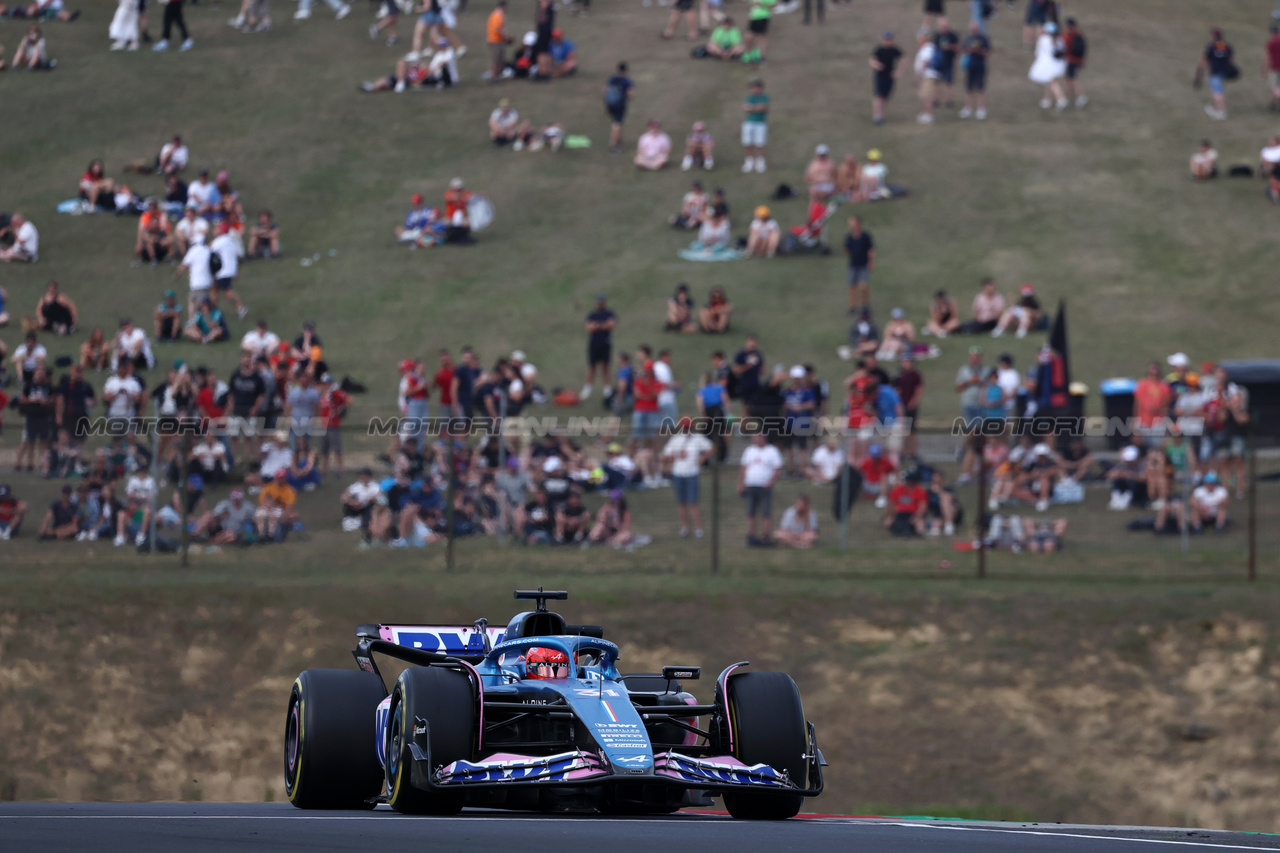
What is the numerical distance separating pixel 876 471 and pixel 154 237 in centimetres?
2144

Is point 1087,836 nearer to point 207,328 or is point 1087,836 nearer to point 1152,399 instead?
point 1152,399

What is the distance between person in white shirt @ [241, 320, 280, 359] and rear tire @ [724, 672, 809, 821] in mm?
20462

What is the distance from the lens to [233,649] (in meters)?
19.0

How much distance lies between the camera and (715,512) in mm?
20438

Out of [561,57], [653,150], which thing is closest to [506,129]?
[561,57]

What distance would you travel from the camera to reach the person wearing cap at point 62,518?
20734 mm

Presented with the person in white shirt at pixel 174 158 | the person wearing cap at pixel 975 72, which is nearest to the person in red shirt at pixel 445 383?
the person in white shirt at pixel 174 158

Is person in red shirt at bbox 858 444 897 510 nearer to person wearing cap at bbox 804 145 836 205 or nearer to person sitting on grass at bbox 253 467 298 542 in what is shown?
person sitting on grass at bbox 253 467 298 542

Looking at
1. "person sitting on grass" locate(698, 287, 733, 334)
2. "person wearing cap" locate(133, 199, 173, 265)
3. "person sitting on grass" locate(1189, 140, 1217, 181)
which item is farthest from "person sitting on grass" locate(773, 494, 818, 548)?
"person sitting on grass" locate(1189, 140, 1217, 181)

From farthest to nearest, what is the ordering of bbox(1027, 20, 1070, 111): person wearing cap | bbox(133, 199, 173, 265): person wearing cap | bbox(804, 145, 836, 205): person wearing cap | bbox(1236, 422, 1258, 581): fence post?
bbox(1027, 20, 1070, 111): person wearing cap → bbox(133, 199, 173, 265): person wearing cap → bbox(804, 145, 836, 205): person wearing cap → bbox(1236, 422, 1258, 581): fence post

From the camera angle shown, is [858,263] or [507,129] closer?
[858,263]

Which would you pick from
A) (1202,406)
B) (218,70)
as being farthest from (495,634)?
(218,70)

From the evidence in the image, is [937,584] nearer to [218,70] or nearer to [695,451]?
[695,451]

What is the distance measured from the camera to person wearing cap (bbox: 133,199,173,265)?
36594 mm
